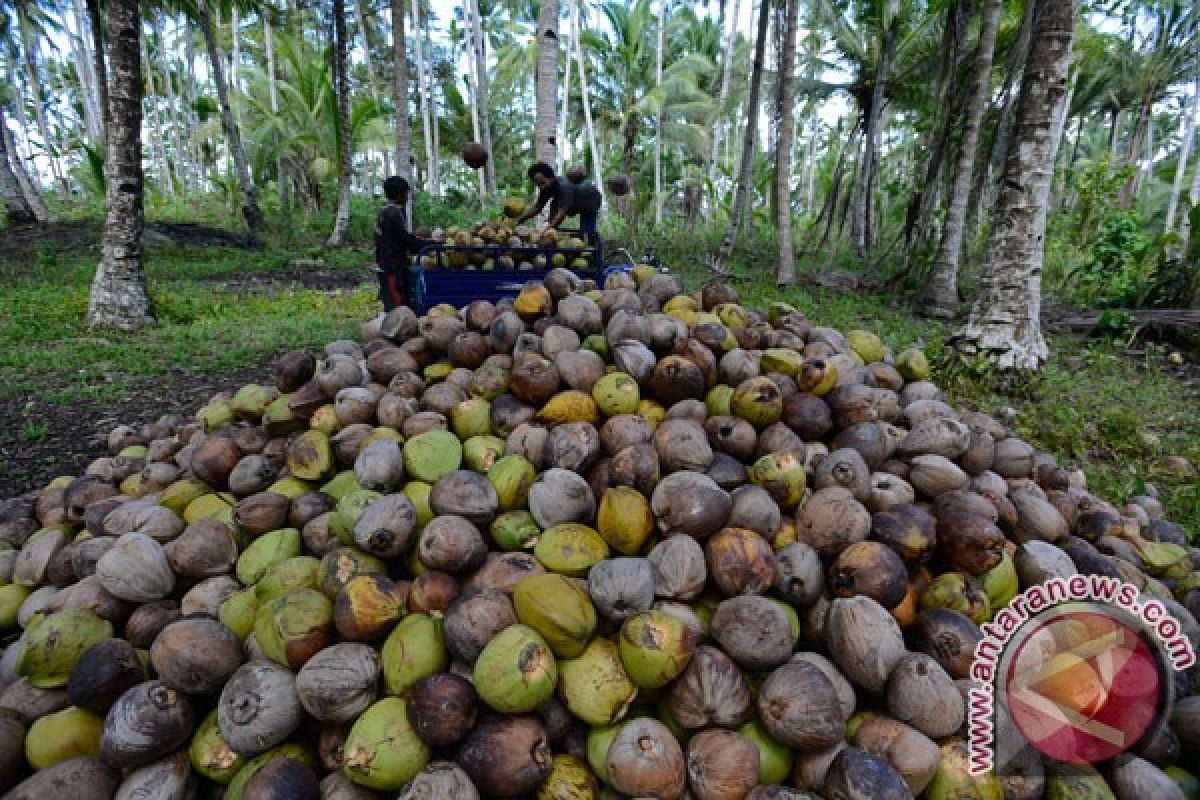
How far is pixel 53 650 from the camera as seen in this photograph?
1.92 m

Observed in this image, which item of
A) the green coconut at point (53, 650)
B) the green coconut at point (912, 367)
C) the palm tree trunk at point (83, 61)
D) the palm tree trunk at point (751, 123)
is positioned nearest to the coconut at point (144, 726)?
the green coconut at point (53, 650)

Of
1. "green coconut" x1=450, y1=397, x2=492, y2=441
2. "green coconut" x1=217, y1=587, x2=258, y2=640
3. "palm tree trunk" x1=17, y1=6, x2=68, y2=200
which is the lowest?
"green coconut" x1=217, y1=587, x2=258, y2=640

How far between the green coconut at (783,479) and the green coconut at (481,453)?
97 cm

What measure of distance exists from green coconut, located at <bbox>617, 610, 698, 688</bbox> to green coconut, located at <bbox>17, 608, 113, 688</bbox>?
65.4 inches

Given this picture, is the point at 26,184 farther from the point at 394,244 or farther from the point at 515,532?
the point at 515,532

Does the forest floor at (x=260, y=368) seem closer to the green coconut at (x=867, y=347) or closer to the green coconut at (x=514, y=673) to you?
the green coconut at (x=867, y=347)

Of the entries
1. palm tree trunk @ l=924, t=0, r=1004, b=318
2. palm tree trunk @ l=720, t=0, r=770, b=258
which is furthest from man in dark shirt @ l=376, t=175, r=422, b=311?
palm tree trunk @ l=720, t=0, r=770, b=258

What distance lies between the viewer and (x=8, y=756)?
174 centimetres

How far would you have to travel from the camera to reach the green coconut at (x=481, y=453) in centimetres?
240

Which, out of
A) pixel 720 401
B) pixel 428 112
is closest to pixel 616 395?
pixel 720 401

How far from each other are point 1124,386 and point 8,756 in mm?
7815

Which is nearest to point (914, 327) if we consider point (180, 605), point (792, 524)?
point (792, 524)

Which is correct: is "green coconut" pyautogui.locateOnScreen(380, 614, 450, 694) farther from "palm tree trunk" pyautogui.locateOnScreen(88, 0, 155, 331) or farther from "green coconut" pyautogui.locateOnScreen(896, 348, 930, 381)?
"palm tree trunk" pyautogui.locateOnScreen(88, 0, 155, 331)

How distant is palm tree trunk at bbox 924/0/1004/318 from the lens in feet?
29.8
